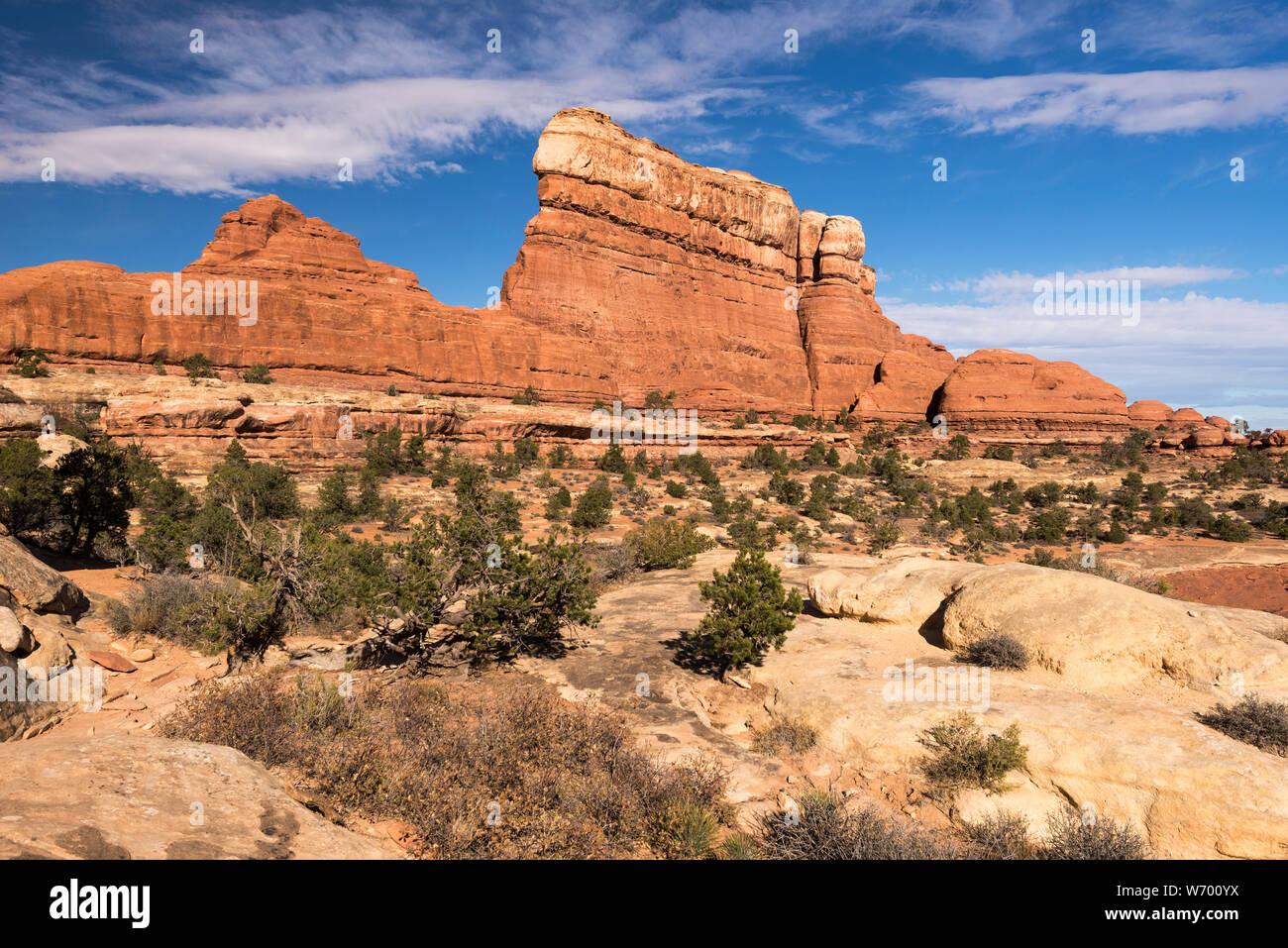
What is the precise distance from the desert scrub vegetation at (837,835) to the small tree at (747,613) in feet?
10.6

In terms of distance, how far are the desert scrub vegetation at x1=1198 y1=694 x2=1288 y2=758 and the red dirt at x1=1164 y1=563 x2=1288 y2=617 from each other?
1225 centimetres

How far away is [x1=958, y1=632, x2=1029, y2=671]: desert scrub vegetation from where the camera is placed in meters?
7.60

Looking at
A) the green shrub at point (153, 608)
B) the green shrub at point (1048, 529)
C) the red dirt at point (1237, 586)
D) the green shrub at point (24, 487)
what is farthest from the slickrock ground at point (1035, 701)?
the green shrub at point (1048, 529)

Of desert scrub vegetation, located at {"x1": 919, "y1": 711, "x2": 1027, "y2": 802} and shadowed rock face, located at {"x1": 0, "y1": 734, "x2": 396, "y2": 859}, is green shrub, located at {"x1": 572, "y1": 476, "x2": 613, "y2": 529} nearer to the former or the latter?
desert scrub vegetation, located at {"x1": 919, "y1": 711, "x2": 1027, "y2": 802}

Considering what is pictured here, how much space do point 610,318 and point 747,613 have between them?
54.4m

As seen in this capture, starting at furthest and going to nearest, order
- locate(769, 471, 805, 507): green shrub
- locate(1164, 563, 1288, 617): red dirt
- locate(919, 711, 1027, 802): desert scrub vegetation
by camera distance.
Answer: locate(769, 471, 805, 507): green shrub
locate(1164, 563, 1288, 617): red dirt
locate(919, 711, 1027, 802): desert scrub vegetation

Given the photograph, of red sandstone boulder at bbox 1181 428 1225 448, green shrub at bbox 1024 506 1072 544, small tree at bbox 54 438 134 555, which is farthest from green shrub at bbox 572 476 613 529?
red sandstone boulder at bbox 1181 428 1225 448

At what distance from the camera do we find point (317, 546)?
10008mm

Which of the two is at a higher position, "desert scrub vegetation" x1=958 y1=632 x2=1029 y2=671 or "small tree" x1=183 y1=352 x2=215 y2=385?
"small tree" x1=183 y1=352 x2=215 y2=385

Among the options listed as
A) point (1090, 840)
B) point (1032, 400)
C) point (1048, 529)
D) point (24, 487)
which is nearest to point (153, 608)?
point (24, 487)

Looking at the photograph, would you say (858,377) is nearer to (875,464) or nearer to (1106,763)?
(875,464)

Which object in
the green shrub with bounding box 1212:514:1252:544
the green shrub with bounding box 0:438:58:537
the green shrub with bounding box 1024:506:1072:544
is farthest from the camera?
the green shrub with bounding box 1024:506:1072:544
